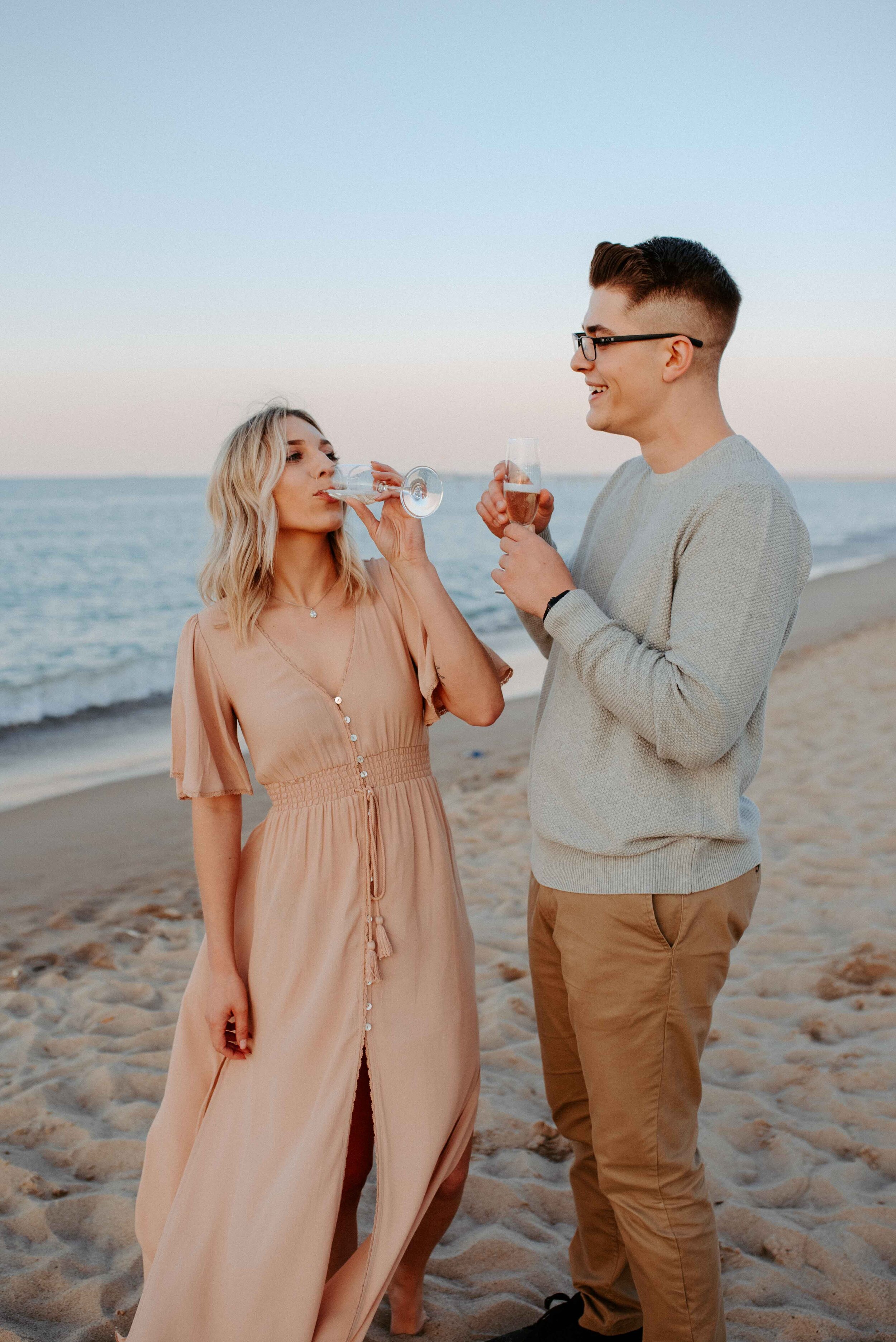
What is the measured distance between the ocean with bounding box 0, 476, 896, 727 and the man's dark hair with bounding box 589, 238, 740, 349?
2.91 metres

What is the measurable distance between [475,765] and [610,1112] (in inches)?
254

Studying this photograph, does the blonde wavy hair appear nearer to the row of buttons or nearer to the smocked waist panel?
the row of buttons

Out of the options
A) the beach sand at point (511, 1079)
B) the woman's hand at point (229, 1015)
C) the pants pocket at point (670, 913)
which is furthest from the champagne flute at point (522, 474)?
the beach sand at point (511, 1079)

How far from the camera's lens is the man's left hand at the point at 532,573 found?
2.06 metres

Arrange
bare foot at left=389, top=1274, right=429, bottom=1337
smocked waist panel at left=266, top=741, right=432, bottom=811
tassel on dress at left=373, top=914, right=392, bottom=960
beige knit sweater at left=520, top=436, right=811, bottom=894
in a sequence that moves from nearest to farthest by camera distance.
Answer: beige knit sweater at left=520, top=436, right=811, bottom=894
tassel on dress at left=373, top=914, right=392, bottom=960
smocked waist panel at left=266, top=741, right=432, bottom=811
bare foot at left=389, top=1274, right=429, bottom=1337

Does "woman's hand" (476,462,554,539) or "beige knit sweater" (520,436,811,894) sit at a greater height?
"woman's hand" (476,462,554,539)

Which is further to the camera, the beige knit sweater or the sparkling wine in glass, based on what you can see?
the sparkling wine in glass

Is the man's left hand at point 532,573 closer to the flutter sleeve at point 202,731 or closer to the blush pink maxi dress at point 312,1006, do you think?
the blush pink maxi dress at point 312,1006

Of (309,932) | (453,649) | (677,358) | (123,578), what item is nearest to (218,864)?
(309,932)

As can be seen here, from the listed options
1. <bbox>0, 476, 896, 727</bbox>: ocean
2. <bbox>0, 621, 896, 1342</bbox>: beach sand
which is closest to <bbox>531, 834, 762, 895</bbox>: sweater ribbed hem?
<bbox>0, 621, 896, 1342</bbox>: beach sand

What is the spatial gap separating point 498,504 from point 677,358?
49 centimetres

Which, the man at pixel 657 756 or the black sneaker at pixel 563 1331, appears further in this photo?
the black sneaker at pixel 563 1331

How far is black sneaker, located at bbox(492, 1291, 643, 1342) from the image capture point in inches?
99.0

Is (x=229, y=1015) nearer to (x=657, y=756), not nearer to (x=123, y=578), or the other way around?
(x=657, y=756)
